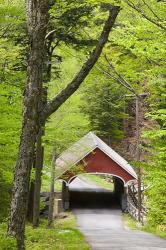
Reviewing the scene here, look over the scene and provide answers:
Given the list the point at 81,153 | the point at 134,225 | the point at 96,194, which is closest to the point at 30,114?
the point at 134,225

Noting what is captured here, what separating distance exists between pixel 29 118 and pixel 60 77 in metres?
15.4

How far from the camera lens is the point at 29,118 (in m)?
8.98

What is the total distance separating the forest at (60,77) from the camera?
8969 millimetres

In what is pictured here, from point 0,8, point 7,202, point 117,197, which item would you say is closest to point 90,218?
point 117,197

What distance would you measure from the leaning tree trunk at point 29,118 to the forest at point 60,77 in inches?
0.8

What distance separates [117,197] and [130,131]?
15.6 m

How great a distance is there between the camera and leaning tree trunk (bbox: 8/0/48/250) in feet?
28.7

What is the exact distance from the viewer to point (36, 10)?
30.2 ft

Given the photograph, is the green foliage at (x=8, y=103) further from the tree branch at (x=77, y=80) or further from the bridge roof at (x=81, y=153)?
the bridge roof at (x=81, y=153)

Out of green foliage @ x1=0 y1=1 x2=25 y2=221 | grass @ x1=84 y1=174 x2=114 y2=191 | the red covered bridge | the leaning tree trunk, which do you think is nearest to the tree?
the leaning tree trunk

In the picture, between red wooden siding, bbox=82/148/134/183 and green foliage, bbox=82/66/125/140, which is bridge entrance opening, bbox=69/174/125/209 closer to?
red wooden siding, bbox=82/148/134/183

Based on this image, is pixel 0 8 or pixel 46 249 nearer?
pixel 46 249

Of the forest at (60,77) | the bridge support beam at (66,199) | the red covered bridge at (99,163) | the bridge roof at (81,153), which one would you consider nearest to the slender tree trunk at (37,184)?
the forest at (60,77)

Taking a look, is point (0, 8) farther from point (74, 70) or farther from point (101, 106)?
point (101, 106)
